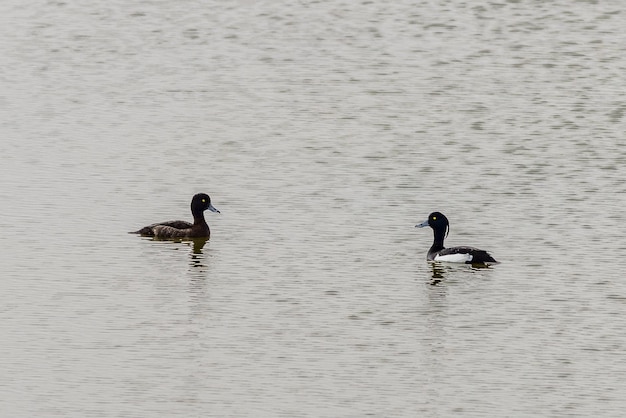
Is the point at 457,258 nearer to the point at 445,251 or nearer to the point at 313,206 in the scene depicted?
the point at 445,251

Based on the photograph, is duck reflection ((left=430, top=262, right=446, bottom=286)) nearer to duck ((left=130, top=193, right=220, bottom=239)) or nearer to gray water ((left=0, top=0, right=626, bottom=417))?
gray water ((left=0, top=0, right=626, bottom=417))

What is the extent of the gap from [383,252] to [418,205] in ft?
10.1

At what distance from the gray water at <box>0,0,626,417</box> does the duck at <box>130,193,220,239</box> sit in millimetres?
250

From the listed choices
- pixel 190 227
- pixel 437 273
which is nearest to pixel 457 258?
pixel 437 273

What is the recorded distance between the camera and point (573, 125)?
33812 millimetres

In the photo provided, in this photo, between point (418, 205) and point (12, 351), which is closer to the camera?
point (12, 351)

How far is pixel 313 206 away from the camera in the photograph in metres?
26.8

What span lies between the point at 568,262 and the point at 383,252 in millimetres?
2713

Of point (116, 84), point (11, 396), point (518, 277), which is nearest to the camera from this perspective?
point (11, 396)

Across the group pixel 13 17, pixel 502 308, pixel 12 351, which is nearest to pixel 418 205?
pixel 502 308

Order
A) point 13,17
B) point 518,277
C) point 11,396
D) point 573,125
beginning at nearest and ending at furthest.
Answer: point 11,396 < point 518,277 < point 573,125 < point 13,17

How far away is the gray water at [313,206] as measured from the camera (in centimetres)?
1777

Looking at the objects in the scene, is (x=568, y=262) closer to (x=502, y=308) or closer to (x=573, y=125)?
(x=502, y=308)

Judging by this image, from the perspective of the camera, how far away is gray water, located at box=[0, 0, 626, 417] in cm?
1777
